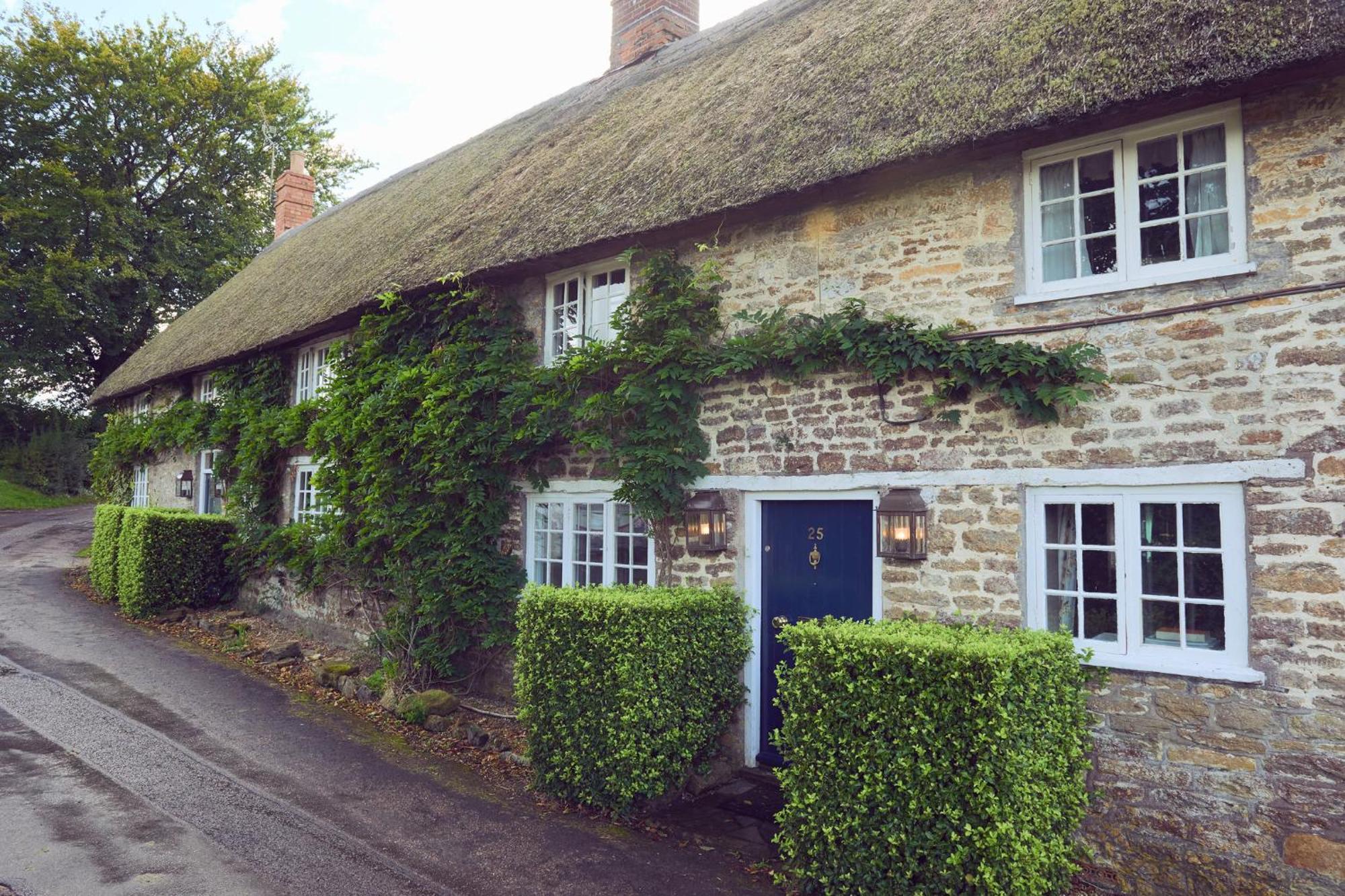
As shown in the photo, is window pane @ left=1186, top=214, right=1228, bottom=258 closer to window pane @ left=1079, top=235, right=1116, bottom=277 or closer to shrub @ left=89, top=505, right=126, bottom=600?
window pane @ left=1079, top=235, right=1116, bottom=277

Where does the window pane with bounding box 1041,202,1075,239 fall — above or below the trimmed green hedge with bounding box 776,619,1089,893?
above

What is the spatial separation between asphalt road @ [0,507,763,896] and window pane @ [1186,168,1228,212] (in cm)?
482

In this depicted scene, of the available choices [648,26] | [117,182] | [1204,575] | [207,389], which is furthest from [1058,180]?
[117,182]

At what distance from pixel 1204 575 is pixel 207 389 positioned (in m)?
15.4

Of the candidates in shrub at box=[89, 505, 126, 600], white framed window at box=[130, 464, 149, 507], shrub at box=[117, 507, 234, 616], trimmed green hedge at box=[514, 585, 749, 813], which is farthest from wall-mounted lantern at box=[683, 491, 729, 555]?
white framed window at box=[130, 464, 149, 507]

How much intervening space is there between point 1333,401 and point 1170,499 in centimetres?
92

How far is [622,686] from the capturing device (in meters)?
5.67

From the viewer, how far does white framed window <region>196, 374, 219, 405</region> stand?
14.4 meters

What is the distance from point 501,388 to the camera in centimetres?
830

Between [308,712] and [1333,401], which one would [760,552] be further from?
[308,712]

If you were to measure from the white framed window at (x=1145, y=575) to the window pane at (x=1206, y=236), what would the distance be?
55.1 inches

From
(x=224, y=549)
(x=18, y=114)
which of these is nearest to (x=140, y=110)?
(x=18, y=114)

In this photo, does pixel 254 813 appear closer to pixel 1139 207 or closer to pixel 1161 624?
pixel 1161 624

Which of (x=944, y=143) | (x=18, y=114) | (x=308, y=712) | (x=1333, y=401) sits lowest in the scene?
(x=308, y=712)
